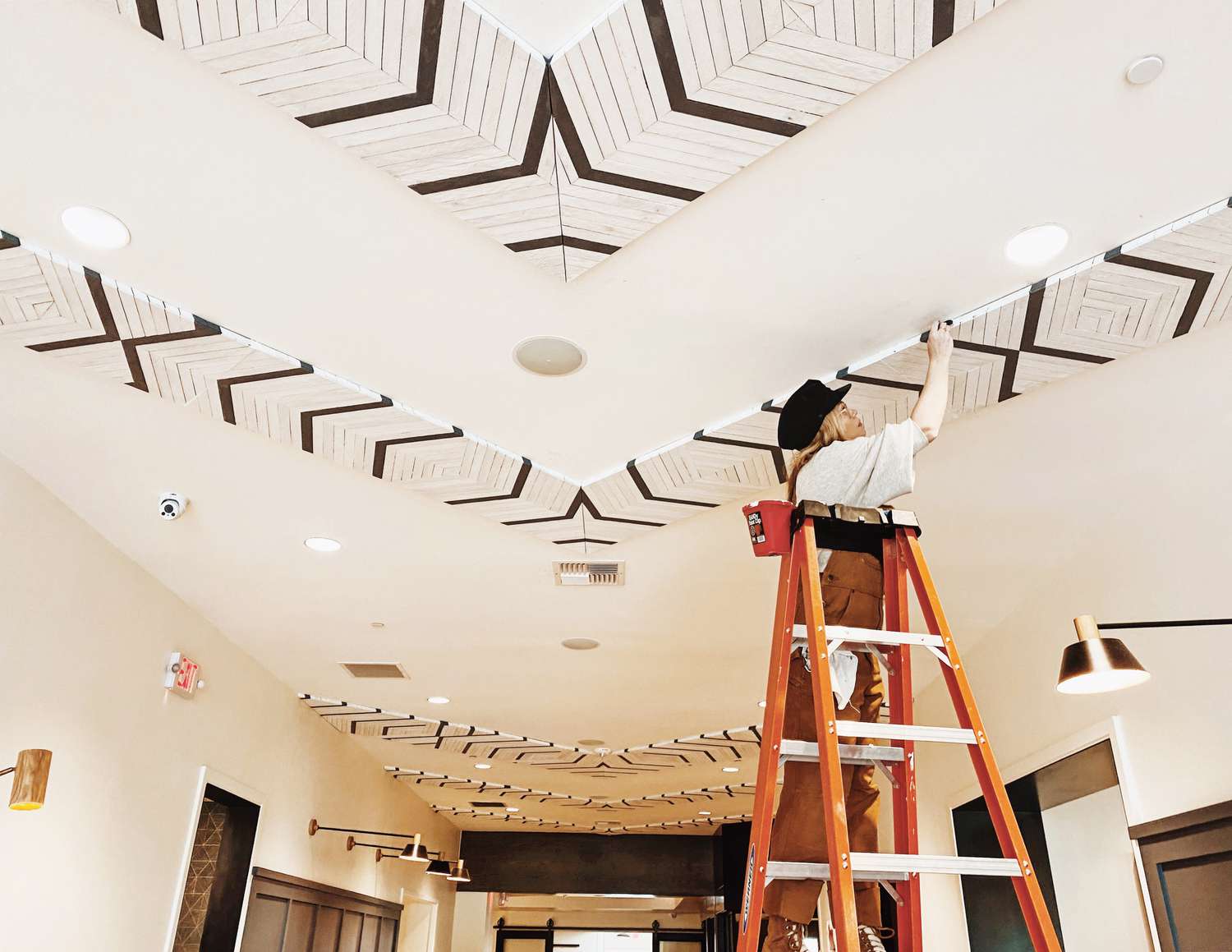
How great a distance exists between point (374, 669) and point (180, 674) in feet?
4.01

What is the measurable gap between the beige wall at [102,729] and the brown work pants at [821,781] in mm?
2765

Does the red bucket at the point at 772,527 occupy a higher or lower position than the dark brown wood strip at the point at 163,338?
lower

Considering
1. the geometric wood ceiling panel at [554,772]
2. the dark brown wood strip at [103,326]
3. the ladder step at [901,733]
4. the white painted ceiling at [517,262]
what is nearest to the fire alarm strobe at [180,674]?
the white painted ceiling at [517,262]

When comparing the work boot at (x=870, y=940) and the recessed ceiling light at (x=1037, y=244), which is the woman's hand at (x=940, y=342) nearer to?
the recessed ceiling light at (x=1037, y=244)

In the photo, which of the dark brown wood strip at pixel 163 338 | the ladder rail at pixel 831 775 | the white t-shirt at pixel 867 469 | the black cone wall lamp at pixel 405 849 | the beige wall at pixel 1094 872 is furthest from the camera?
the black cone wall lamp at pixel 405 849

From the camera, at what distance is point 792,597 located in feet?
6.82

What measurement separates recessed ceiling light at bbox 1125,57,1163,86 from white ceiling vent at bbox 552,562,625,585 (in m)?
2.64

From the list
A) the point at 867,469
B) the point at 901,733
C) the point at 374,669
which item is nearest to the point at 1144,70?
the point at 867,469

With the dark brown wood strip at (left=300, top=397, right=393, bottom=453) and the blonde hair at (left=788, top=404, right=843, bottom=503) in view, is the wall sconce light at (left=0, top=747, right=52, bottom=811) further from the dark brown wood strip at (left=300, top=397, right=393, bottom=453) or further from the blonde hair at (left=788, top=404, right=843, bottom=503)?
the blonde hair at (left=788, top=404, right=843, bottom=503)

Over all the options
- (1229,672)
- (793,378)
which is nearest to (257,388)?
(793,378)

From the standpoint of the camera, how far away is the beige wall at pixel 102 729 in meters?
3.26

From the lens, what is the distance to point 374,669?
5.33 m

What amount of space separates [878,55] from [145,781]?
429 cm

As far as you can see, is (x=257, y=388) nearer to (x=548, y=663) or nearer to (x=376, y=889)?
(x=548, y=663)
